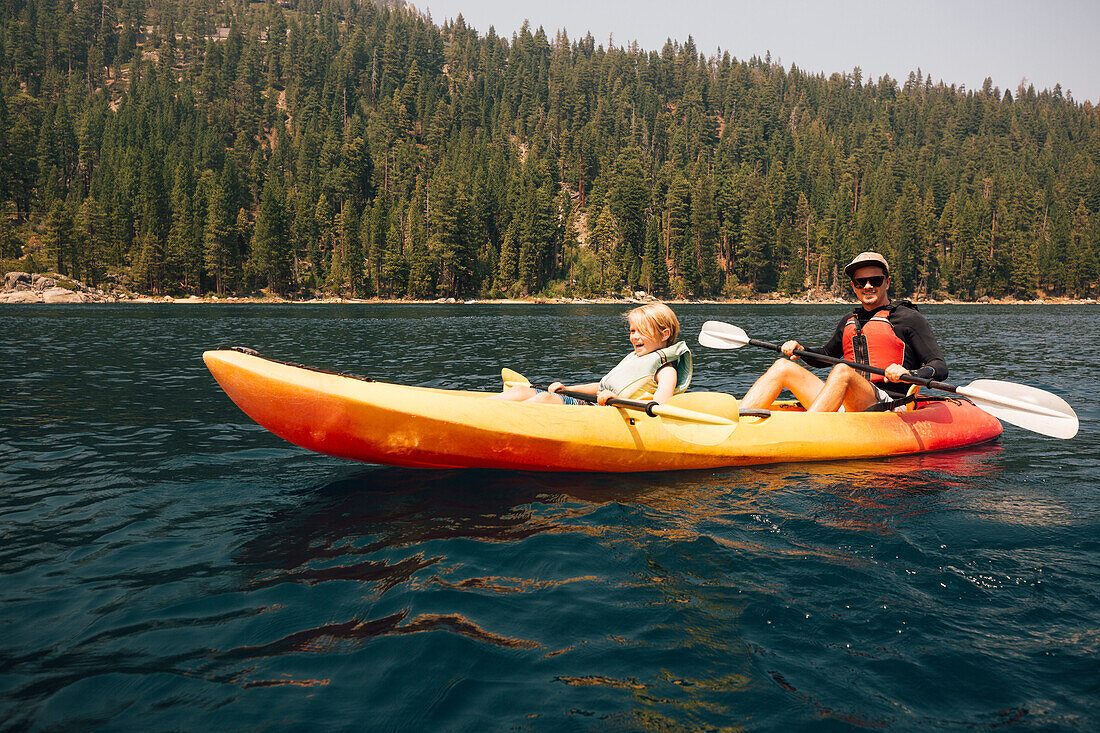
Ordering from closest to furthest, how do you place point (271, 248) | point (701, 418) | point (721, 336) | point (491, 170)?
point (701, 418)
point (721, 336)
point (271, 248)
point (491, 170)

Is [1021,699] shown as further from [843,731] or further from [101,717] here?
[101,717]

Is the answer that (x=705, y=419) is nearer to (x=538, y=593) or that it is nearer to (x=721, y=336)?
(x=538, y=593)

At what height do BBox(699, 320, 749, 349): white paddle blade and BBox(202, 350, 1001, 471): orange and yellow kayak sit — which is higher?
BBox(699, 320, 749, 349): white paddle blade

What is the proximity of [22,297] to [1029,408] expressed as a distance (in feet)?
246

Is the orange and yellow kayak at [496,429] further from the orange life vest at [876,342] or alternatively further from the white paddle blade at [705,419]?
the orange life vest at [876,342]

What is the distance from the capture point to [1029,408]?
22.7 feet

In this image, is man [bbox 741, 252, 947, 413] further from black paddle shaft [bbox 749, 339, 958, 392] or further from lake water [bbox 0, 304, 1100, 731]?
lake water [bbox 0, 304, 1100, 731]

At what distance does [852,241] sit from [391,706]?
9241 cm

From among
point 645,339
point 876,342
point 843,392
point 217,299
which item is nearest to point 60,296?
point 217,299

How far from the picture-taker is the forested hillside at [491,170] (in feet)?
249

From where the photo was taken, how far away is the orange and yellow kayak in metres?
5.38

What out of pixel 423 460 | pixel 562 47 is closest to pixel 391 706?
pixel 423 460

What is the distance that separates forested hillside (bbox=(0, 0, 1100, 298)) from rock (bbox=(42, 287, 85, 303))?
6959 mm

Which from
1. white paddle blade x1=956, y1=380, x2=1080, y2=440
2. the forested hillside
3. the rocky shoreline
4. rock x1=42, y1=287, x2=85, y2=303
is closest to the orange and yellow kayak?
white paddle blade x1=956, y1=380, x2=1080, y2=440
